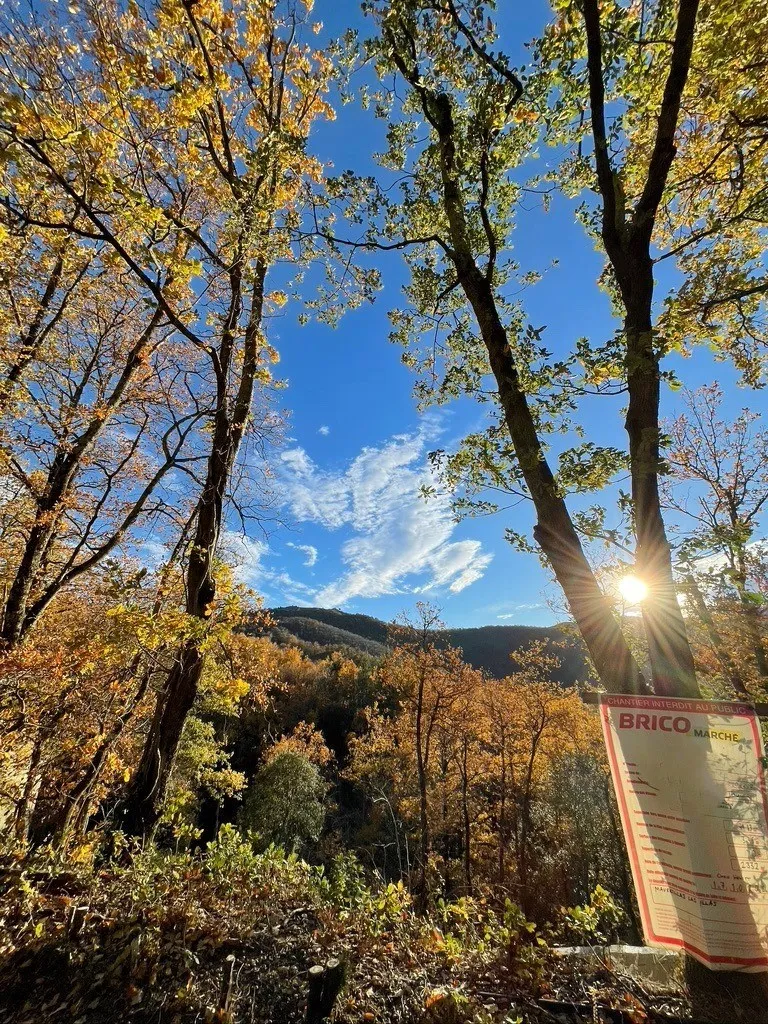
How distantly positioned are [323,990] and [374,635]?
339 feet

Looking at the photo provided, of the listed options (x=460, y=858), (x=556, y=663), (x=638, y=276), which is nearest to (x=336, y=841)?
(x=460, y=858)

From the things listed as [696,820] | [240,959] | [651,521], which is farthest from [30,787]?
[651,521]

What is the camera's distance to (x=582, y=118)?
4.73 meters

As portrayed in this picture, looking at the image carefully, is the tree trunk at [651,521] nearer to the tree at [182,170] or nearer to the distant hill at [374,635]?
the tree at [182,170]

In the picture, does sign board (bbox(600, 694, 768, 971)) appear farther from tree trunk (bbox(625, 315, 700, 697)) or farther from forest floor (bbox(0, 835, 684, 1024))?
forest floor (bbox(0, 835, 684, 1024))

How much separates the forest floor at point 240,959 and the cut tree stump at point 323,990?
0.24 ft

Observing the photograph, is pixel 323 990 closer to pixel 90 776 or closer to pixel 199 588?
pixel 199 588

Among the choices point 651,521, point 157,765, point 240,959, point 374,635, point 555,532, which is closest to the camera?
point 240,959

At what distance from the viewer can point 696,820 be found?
2410 mm

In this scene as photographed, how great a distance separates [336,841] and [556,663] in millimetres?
17981

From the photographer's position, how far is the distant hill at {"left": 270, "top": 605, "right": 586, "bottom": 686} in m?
78.4

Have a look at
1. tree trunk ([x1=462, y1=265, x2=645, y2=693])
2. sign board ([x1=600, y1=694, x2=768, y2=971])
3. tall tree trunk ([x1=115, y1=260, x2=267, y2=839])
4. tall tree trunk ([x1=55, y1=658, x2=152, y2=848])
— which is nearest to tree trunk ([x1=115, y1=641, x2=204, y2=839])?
tall tree trunk ([x1=115, y1=260, x2=267, y2=839])

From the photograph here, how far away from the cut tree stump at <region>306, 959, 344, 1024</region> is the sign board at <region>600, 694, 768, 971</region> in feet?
6.81

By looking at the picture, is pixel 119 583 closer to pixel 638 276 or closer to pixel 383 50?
pixel 638 276
